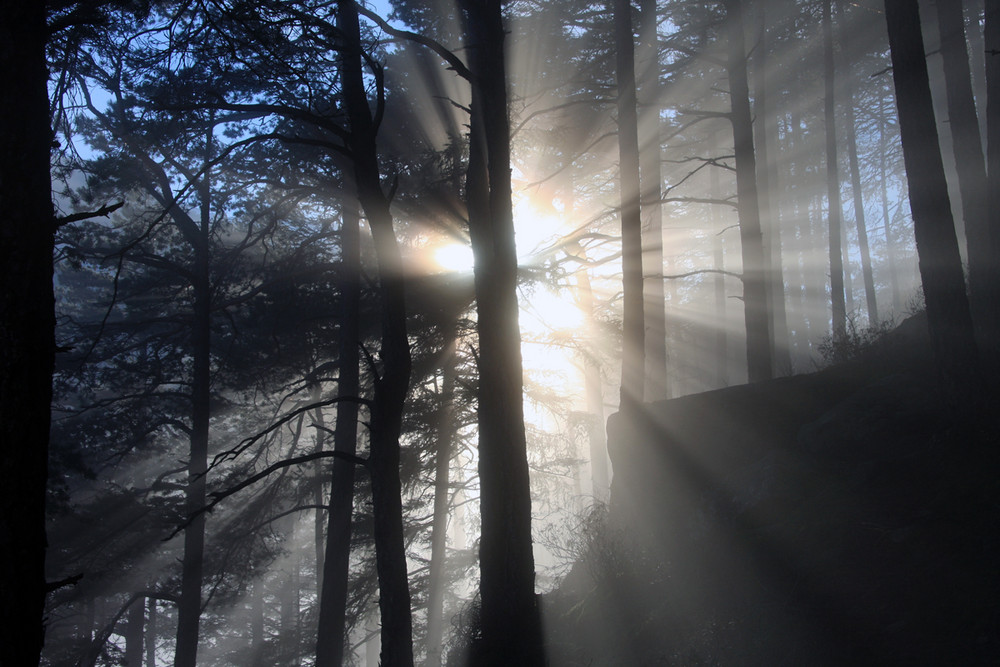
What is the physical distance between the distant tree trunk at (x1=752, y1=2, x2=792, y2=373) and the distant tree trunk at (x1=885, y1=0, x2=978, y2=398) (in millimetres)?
8506

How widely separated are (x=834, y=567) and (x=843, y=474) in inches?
58.0

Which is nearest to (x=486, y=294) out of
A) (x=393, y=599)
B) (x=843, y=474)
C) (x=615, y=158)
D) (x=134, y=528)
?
(x=393, y=599)

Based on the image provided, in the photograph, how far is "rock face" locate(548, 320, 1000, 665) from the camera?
461 centimetres

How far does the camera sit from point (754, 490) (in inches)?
275

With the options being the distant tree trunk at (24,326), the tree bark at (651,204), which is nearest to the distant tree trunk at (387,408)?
the distant tree trunk at (24,326)

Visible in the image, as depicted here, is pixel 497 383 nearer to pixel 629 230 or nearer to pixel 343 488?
pixel 629 230

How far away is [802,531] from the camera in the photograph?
5.98 metres

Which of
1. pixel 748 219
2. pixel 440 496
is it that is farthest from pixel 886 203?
pixel 440 496

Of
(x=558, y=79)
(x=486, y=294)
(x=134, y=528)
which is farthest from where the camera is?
(x=134, y=528)

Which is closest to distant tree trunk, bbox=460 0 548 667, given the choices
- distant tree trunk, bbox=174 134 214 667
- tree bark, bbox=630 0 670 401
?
tree bark, bbox=630 0 670 401

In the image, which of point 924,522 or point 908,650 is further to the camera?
point 924,522

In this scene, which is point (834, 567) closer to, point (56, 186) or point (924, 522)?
point (924, 522)

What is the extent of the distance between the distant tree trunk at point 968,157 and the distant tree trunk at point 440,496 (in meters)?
9.02

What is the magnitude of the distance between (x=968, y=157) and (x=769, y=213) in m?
9.26
